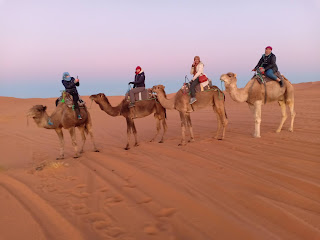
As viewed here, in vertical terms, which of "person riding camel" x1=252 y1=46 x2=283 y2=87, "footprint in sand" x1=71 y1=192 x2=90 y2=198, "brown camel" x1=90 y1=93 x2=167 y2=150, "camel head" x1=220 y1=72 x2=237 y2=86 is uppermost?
→ "person riding camel" x1=252 y1=46 x2=283 y2=87

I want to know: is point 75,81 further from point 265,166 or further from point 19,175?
point 265,166

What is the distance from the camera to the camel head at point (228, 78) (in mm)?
8188

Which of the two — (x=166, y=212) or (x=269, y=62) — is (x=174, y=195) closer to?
(x=166, y=212)

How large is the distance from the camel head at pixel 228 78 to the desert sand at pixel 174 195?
2.14 metres

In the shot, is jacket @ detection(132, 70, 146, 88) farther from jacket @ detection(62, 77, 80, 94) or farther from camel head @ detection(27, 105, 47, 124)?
camel head @ detection(27, 105, 47, 124)

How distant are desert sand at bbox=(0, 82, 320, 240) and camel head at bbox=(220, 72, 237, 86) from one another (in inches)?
84.2

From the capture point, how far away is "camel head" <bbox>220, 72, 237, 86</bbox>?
26.9ft

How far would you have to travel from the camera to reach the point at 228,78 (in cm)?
826

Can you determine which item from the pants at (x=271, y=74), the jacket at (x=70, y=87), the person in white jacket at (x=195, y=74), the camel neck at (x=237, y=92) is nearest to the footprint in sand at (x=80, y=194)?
the jacket at (x=70, y=87)

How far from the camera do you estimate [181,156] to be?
6.72m

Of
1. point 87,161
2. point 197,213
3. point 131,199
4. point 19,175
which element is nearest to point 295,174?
point 197,213

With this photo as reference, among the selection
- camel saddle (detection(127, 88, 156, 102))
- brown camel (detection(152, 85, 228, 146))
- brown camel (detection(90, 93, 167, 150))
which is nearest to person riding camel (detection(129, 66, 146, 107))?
camel saddle (detection(127, 88, 156, 102))

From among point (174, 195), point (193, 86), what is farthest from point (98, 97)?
point (174, 195)

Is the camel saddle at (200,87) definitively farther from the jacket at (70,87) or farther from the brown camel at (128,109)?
the jacket at (70,87)
